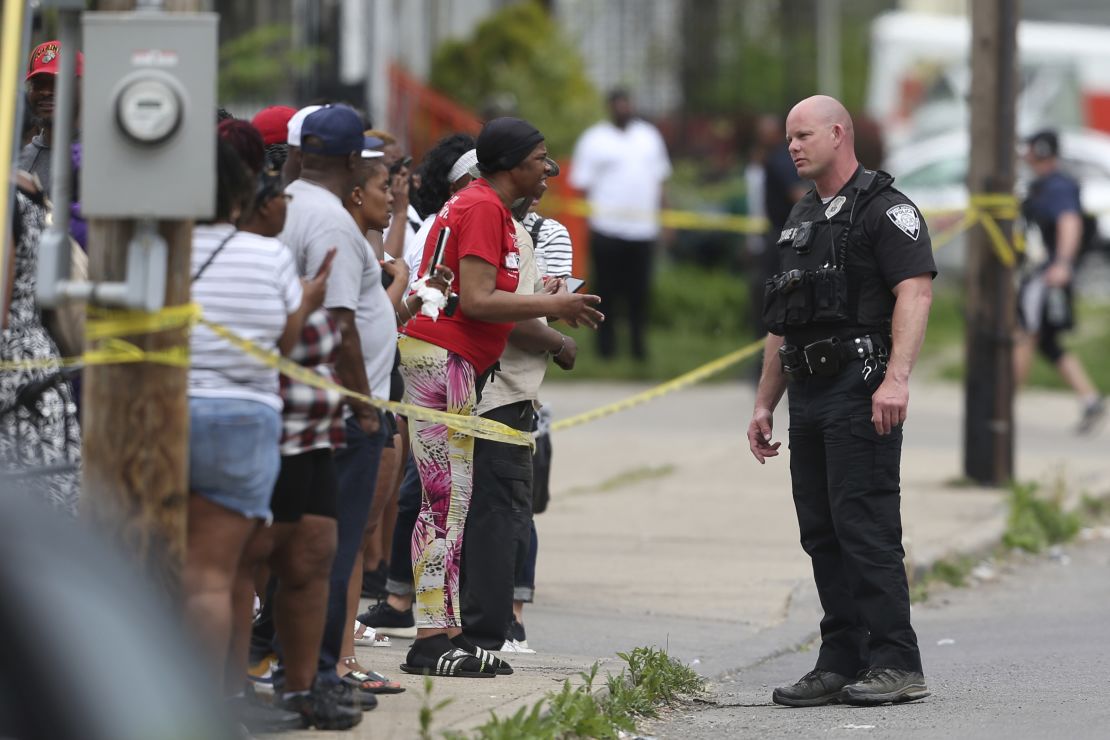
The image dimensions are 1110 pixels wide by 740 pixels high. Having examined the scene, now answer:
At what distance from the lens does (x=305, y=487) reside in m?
5.05

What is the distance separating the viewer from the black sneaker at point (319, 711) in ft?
17.0

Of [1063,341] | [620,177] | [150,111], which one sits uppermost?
[620,177]

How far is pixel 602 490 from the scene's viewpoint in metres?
11.1

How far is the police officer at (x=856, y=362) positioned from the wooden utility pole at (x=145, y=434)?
236cm

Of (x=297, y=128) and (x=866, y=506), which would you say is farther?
(x=866, y=506)

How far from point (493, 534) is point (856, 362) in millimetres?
1322

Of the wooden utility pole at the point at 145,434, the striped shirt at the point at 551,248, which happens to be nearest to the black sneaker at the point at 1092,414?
the striped shirt at the point at 551,248

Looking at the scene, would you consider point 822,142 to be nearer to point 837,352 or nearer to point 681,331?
point 837,352

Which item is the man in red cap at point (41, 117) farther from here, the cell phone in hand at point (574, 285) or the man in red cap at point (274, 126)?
the cell phone in hand at point (574, 285)

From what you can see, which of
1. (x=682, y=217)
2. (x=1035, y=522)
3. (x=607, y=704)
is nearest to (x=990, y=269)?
(x=1035, y=522)

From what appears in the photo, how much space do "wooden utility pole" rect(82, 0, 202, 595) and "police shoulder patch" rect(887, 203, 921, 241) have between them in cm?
250

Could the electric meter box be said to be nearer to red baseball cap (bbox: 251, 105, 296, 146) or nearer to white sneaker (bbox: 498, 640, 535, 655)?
red baseball cap (bbox: 251, 105, 296, 146)

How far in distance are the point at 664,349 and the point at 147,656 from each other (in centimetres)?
1489

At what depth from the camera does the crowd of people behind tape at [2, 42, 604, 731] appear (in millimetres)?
4809
